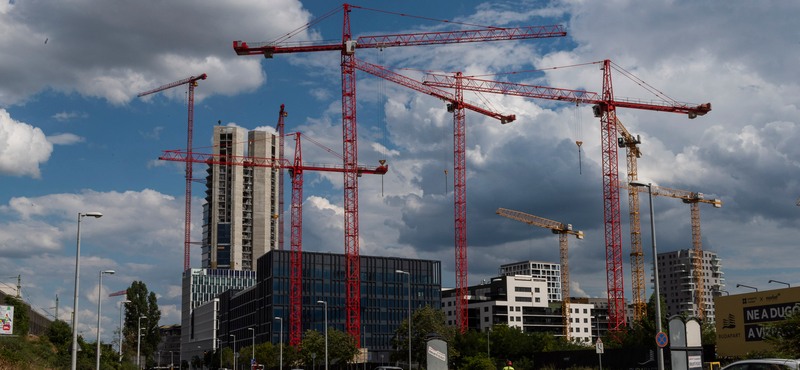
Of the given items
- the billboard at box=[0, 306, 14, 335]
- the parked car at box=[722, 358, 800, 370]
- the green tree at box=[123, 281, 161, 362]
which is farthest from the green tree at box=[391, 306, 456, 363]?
the green tree at box=[123, 281, 161, 362]

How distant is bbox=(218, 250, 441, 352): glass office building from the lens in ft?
399

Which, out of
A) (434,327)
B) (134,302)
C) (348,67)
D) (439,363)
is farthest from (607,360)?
(134,302)

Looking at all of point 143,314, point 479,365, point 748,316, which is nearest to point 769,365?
point 479,365

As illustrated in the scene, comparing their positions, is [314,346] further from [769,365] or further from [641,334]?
[769,365]

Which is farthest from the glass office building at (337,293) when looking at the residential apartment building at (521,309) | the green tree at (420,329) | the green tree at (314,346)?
the green tree at (420,329)

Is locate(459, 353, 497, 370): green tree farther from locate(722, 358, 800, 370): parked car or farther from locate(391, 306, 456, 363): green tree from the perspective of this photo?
locate(391, 306, 456, 363): green tree

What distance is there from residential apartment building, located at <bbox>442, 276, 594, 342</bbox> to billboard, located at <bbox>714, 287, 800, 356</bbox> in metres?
123

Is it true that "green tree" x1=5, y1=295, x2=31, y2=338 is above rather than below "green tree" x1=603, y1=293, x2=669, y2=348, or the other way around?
above

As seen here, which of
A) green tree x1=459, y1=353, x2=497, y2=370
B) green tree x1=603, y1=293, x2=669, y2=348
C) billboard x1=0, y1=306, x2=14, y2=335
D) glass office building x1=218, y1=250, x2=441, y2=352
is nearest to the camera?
green tree x1=459, y1=353, x2=497, y2=370

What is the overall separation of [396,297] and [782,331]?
350 ft

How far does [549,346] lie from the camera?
92562mm

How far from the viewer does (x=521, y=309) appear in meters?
173

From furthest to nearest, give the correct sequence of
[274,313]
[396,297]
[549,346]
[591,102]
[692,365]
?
[396,297] → [274,313] → [591,102] → [549,346] → [692,365]

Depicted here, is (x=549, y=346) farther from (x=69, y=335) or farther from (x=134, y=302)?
(x=134, y=302)
